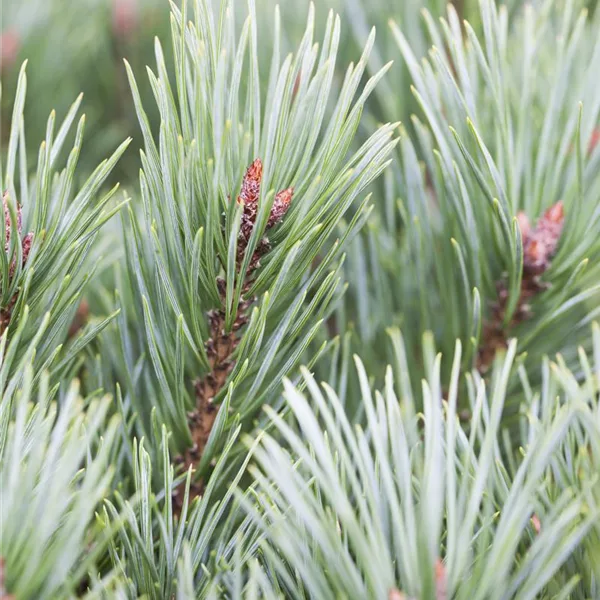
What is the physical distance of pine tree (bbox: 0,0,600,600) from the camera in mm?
251

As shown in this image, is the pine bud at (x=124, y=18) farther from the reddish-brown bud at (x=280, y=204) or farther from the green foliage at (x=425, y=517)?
the green foliage at (x=425, y=517)

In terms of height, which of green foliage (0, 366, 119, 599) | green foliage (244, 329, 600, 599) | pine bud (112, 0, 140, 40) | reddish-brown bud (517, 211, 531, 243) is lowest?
green foliage (244, 329, 600, 599)

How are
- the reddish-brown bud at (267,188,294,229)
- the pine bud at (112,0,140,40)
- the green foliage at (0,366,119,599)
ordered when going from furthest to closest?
the pine bud at (112,0,140,40), the reddish-brown bud at (267,188,294,229), the green foliage at (0,366,119,599)

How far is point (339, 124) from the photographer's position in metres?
0.33

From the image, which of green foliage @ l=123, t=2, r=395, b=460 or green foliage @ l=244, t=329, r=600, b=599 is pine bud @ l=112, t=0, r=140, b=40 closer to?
green foliage @ l=123, t=2, r=395, b=460

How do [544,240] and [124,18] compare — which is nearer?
[544,240]

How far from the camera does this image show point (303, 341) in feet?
1.10

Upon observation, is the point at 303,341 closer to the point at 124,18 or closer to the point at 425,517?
the point at 425,517

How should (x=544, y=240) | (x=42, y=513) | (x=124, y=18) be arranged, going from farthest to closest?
(x=124, y=18) < (x=544, y=240) < (x=42, y=513)

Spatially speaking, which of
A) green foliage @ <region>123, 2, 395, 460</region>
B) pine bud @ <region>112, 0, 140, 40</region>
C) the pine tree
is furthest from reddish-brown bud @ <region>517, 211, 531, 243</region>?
pine bud @ <region>112, 0, 140, 40</region>

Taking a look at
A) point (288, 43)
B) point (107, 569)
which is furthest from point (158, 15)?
point (107, 569)

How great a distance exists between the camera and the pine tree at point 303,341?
0.82 ft

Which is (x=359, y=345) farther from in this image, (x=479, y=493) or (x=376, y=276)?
(x=479, y=493)

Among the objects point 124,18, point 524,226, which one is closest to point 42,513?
point 524,226
